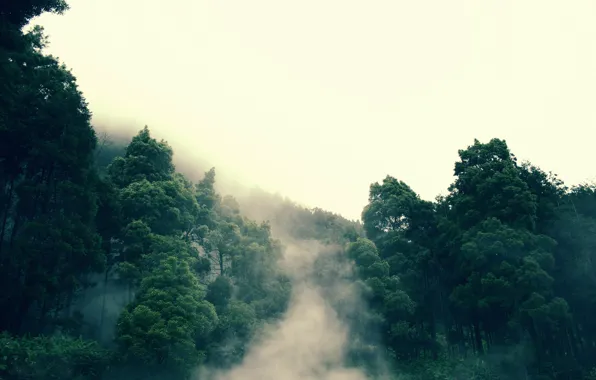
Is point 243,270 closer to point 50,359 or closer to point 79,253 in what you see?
point 79,253

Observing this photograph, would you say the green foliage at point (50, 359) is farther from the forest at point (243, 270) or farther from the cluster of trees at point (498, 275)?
the cluster of trees at point (498, 275)

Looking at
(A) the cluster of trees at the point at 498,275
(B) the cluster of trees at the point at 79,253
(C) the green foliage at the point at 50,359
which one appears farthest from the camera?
(A) the cluster of trees at the point at 498,275

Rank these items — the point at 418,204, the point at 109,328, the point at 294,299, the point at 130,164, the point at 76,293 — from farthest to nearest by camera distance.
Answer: the point at 418,204 < the point at 294,299 < the point at 130,164 < the point at 109,328 < the point at 76,293

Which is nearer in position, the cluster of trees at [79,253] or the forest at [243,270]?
the cluster of trees at [79,253]

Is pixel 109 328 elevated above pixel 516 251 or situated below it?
below

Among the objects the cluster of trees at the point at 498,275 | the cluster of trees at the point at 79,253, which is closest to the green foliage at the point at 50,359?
the cluster of trees at the point at 79,253

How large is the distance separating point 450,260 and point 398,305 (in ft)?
16.1

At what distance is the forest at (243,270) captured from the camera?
20812 mm

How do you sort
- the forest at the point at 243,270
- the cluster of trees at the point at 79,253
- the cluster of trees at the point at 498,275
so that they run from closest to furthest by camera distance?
the cluster of trees at the point at 79,253, the forest at the point at 243,270, the cluster of trees at the point at 498,275

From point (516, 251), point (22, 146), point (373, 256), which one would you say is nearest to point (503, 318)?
point (516, 251)

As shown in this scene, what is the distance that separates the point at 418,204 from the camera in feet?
125

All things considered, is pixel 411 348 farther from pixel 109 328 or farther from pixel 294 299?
pixel 109 328

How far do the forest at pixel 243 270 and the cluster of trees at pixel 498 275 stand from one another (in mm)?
121

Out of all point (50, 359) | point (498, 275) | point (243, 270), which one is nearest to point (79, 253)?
point (50, 359)
